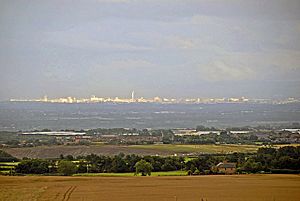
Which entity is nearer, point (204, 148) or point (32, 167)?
point (32, 167)

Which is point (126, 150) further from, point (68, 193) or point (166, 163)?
point (68, 193)

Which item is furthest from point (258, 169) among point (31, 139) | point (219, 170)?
point (31, 139)

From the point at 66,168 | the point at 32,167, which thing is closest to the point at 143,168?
the point at 66,168

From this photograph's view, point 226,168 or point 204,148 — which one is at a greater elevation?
point 204,148

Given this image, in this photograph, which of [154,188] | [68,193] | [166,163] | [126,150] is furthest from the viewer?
[126,150]

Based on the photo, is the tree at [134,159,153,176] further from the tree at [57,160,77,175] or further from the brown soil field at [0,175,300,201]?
the tree at [57,160,77,175]

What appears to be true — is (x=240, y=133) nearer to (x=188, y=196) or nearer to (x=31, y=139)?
(x=31, y=139)

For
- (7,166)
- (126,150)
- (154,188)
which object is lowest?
(154,188)

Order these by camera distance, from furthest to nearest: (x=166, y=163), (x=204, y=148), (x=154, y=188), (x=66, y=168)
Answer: (x=204, y=148) → (x=166, y=163) → (x=66, y=168) → (x=154, y=188)
